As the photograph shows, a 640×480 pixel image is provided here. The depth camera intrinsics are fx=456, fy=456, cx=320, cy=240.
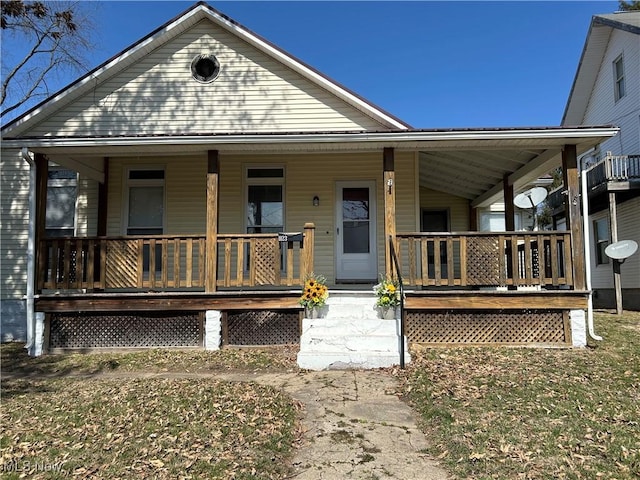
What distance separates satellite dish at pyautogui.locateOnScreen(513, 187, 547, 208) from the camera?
1034 centimetres

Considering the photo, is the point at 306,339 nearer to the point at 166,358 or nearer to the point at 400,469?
the point at 166,358

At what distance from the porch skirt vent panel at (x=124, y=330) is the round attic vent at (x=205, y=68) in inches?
219

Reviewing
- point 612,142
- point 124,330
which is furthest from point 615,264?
point 124,330

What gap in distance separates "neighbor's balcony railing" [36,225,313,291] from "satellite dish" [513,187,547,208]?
5.75 meters

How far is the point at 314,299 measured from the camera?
738cm

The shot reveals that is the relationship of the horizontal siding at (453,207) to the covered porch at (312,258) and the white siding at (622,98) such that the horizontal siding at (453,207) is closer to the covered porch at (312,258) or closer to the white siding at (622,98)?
the covered porch at (312,258)

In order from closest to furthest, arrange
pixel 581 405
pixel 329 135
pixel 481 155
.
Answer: pixel 581 405 < pixel 329 135 < pixel 481 155

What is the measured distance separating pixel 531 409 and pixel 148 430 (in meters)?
3.88

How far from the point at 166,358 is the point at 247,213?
3776mm

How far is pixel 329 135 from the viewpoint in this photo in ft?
25.4

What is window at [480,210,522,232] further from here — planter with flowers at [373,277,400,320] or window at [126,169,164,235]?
window at [126,169,164,235]

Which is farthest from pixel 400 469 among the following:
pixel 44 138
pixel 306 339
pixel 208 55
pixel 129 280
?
pixel 208 55

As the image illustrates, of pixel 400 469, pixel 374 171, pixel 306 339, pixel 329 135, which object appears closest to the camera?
pixel 400 469

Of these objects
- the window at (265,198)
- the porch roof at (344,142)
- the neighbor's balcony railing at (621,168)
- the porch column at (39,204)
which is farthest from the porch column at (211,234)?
the neighbor's balcony railing at (621,168)
